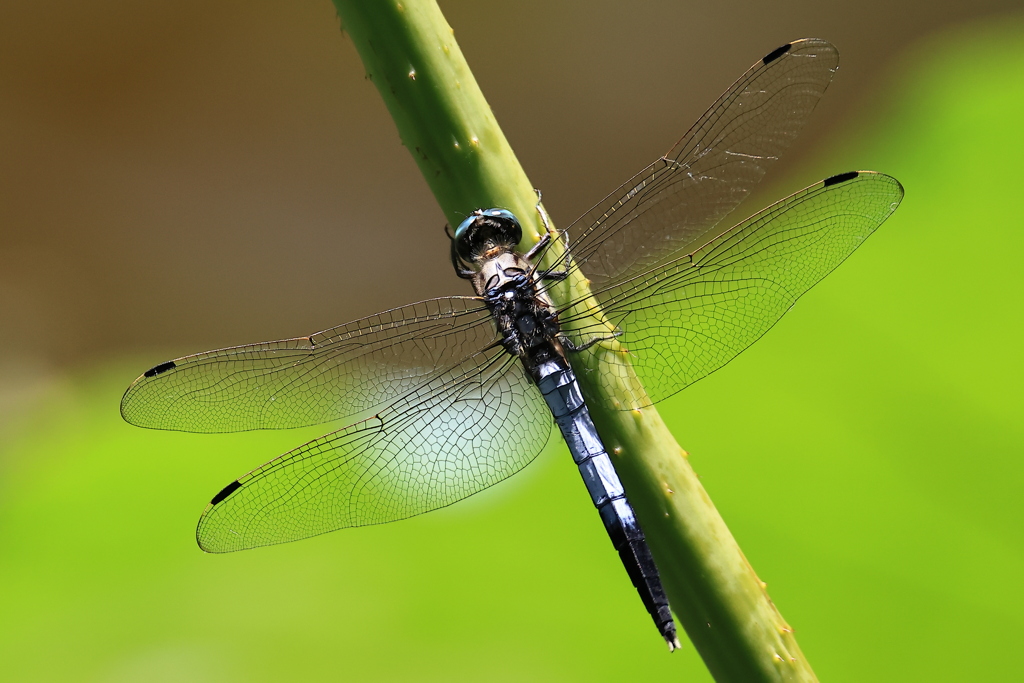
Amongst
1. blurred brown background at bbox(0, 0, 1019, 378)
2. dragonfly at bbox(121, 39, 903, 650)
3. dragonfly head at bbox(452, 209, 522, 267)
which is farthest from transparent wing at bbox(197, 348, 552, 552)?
blurred brown background at bbox(0, 0, 1019, 378)

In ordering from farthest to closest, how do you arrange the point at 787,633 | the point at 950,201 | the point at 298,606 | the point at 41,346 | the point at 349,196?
the point at 349,196 < the point at 41,346 < the point at 950,201 < the point at 298,606 < the point at 787,633

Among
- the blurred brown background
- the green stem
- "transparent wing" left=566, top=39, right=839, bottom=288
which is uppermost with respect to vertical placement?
the blurred brown background

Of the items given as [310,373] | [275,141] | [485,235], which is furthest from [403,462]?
[275,141]

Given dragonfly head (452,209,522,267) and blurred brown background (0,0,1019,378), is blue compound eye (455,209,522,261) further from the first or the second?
blurred brown background (0,0,1019,378)

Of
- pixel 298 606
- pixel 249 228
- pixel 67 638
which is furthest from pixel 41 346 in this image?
pixel 298 606

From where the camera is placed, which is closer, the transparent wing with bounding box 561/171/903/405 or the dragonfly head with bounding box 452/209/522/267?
the dragonfly head with bounding box 452/209/522/267

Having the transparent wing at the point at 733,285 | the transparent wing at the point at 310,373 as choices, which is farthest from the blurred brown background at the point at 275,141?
the transparent wing at the point at 733,285

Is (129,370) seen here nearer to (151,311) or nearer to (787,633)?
(787,633)
